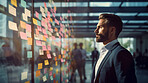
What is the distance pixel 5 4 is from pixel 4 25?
5.6 inches

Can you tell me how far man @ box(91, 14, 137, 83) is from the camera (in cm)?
124

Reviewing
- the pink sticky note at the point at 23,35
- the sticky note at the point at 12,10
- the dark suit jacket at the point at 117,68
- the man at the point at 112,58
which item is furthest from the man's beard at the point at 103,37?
the sticky note at the point at 12,10

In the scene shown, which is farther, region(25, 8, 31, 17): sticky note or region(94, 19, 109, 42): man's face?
region(94, 19, 109, 42): man's face

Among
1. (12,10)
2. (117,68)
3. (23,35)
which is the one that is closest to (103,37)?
(117,68)

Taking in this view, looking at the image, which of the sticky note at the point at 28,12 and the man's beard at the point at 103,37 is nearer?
the sticky note at the point at 28,12

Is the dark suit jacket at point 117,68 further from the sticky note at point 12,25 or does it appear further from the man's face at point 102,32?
the sticky note at point 12,25

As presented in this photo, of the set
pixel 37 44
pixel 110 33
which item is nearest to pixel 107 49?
pixel 110 33

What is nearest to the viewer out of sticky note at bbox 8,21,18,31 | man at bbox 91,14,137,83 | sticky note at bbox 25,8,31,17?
sticky note at bbox 8,21,18,31

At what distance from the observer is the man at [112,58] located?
124cm

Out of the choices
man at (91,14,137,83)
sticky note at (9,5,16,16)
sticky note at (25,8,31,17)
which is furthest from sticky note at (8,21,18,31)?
man at (91,14,137,83)

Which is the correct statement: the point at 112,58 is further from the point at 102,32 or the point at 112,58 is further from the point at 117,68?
the point at 102,32

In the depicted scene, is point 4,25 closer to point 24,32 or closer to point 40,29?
point 24,32

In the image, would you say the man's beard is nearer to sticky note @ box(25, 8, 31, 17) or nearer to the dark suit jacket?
the dark suit jacket

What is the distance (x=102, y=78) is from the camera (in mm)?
1366
